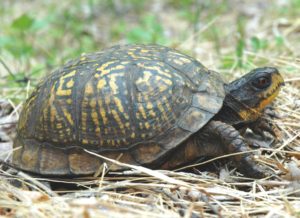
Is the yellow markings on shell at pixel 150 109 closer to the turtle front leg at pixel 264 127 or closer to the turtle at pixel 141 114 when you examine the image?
the turtle at pixel 141 114

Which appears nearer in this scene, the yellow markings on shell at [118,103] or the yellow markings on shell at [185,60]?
the yellow markings on shell at [118,103]

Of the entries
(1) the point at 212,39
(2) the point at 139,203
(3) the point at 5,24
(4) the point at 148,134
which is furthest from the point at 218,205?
(3) the point at 5,24

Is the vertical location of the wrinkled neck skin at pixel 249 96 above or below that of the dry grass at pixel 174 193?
above

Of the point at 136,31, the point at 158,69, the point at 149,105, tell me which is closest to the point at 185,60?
the point at 158,69

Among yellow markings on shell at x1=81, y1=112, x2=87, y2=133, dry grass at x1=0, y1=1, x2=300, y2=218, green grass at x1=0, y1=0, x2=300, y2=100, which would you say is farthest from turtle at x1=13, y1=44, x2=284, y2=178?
green grass at x1=0, y1=0, x2=300, y2=100

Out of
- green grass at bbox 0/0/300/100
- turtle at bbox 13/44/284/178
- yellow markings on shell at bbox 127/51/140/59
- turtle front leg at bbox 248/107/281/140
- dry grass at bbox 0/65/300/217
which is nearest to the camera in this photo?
dry grass at bbox 0/65/300/217

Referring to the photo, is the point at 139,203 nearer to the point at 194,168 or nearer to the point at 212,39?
the point at 194,168

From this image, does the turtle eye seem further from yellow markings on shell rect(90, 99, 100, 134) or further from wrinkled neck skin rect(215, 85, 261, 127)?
yellow markings on shell rect(90, 99, 100, 134)

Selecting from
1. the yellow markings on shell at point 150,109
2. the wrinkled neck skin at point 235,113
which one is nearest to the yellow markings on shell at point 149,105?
the yellow markings on shell at point 150,109
